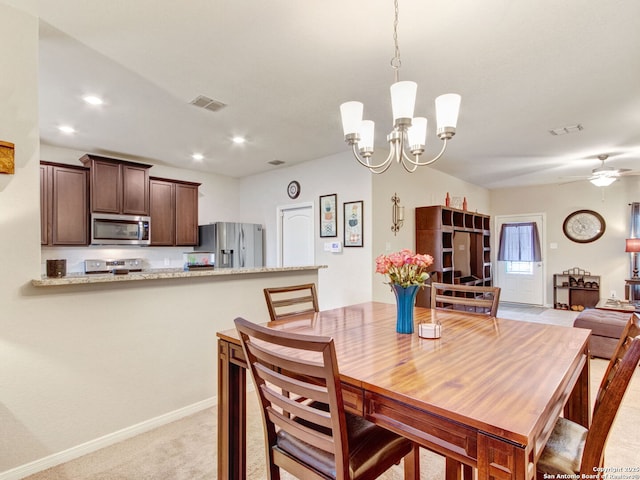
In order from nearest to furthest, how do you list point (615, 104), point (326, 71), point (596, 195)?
point (326, 71) → point (615, 104) → point (596, 195)

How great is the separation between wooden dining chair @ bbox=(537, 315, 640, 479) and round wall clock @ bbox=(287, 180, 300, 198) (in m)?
4.38

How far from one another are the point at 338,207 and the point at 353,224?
0.37 metres

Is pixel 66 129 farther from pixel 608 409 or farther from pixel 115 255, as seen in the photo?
pixel 608 409

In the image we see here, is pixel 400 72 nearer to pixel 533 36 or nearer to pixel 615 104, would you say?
pixel 533 36

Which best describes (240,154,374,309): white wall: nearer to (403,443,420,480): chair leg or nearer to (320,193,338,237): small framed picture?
(320,193,338,237): small framed picture

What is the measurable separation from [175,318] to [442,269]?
3665 millimetres

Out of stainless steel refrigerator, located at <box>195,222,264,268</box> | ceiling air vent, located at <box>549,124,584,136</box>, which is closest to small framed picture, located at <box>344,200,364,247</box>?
stainless steel refrigerator, located at <box>195,222,264,268</box>

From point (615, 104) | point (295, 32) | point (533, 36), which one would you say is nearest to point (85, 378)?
point (295, 32)

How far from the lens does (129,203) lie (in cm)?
451

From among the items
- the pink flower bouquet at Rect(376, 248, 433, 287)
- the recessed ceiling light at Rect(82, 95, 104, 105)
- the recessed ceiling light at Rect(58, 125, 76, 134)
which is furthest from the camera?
the recessed ceiling light at Rect(58, 125, 76, 134)

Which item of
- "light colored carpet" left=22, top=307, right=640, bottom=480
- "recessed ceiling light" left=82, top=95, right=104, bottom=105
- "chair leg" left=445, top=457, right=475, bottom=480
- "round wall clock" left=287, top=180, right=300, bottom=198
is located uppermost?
"recessed ceiling light" left=82, top=95, right=104, bottom=105

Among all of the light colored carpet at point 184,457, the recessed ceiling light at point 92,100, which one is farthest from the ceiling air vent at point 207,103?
the light colored carpet at point 184,457

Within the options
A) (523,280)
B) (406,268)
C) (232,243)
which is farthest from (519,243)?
(406,268)

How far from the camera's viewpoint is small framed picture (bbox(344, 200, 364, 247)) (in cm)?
438
